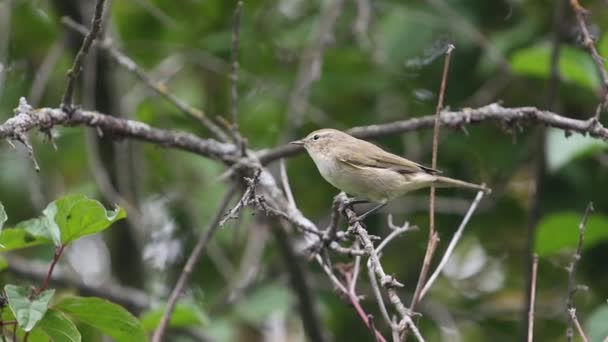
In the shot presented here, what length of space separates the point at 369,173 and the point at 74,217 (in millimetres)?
1940

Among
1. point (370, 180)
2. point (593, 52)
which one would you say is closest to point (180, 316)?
point (370, 180)

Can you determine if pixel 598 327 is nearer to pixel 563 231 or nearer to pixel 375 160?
pixel 563 231

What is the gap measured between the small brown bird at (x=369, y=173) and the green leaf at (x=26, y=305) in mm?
1916

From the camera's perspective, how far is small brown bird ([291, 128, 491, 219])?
4.20 metres

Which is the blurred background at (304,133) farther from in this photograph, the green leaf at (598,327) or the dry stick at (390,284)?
the dry stick at (390,284)

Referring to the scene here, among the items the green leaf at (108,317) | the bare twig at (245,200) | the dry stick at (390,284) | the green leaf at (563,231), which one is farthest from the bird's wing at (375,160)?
the bare twig at (245,200)

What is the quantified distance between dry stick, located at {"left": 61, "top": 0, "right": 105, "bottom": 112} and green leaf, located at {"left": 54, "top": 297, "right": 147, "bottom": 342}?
83 centimetres

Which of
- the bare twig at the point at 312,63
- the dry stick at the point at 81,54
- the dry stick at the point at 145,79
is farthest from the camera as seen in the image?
the bare twig at the point at 312,63

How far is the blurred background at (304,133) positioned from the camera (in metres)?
5.76

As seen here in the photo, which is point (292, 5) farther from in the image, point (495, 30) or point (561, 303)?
point (561, 303)

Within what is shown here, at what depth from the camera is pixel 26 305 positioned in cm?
247

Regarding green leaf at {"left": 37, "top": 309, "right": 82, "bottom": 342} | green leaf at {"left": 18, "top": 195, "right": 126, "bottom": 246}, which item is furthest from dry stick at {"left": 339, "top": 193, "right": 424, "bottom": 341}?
green leaf at {"left": 37, "top": 309, "right": 82, "bottom": 342}

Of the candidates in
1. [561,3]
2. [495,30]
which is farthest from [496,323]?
[561,3]

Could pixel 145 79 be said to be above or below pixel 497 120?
above
